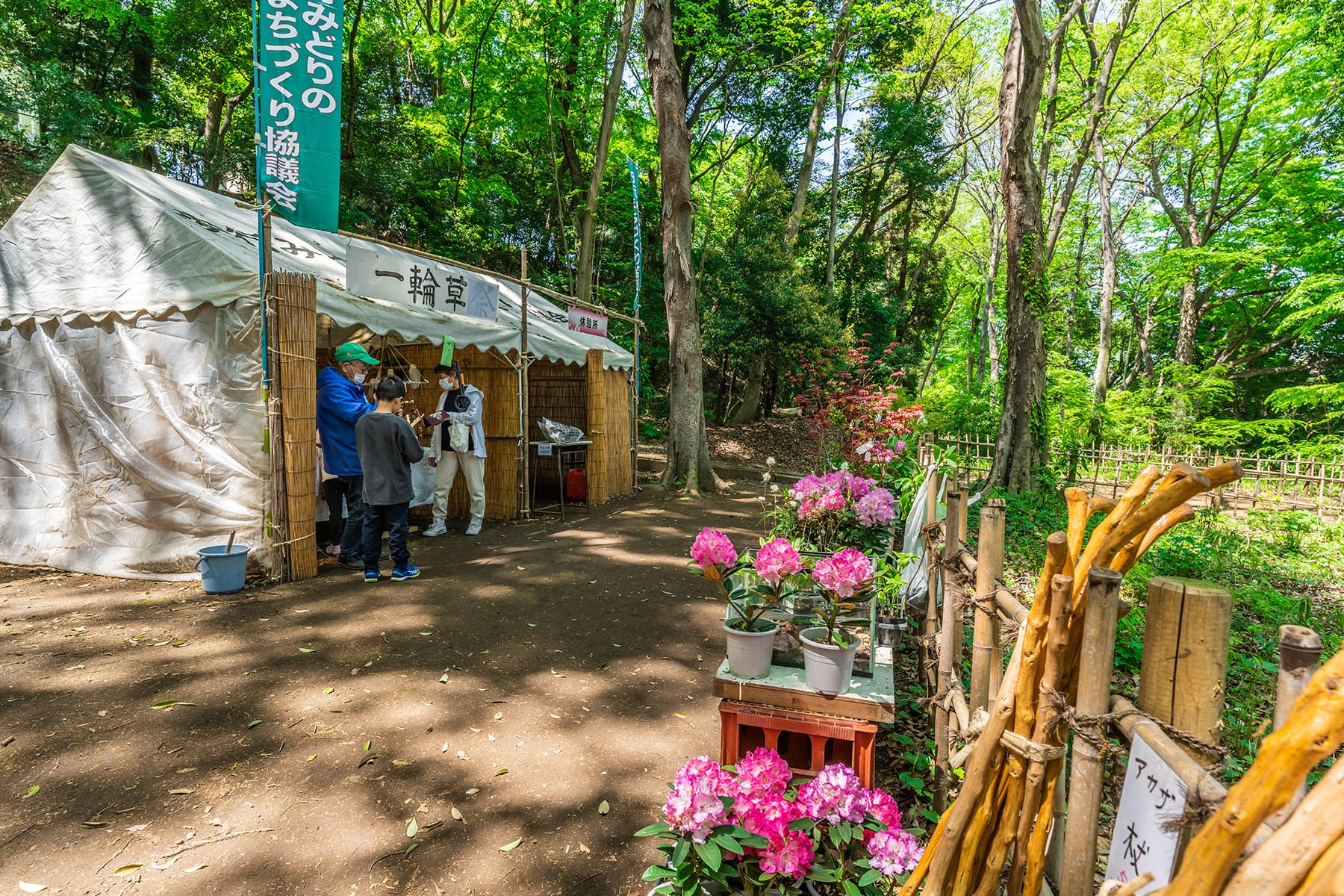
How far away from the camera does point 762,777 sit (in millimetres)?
1697

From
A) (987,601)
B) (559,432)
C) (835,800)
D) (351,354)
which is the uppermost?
(351,354)

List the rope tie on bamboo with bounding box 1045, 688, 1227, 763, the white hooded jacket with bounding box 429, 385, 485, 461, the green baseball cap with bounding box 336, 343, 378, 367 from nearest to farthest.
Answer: the rope tie on bamboo with bounding box 1045, 688, 1227, 763, the green baseball cap with bounding box 336, 343, 378, 367, the white hooded jacket with bounding box 429, 385, 485, 461

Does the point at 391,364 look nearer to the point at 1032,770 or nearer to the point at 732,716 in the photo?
the point at 732,716

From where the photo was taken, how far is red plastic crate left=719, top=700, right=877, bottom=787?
2080mm

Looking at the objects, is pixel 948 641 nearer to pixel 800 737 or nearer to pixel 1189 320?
pixel 800 737

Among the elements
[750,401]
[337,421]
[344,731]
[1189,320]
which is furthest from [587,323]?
[1189,320]

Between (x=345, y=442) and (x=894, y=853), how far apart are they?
5464 mm

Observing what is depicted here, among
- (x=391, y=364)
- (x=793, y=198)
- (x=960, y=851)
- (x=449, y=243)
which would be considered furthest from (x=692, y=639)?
(x=793, y=198)

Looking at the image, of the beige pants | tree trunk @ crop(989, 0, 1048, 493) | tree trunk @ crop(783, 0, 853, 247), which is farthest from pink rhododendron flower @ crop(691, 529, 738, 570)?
tree trunk @ crop(783, 0, 853, 247)

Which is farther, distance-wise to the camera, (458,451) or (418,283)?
(458,451)

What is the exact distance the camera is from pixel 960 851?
1.32 m

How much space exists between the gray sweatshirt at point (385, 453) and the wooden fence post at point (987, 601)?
14.0ft

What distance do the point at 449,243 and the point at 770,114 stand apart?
8.83m

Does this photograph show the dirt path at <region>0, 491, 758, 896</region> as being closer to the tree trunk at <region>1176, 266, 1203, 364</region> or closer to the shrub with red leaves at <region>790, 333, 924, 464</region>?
the shrub with red leaves at <region>790, 333, 924, 464</region>
